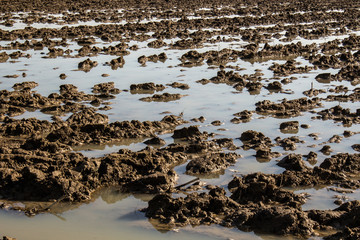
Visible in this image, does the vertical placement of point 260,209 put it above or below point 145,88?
above

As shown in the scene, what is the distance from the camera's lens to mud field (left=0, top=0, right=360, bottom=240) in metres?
6.81

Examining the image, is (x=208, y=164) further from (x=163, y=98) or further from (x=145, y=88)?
(x=145, y=88)

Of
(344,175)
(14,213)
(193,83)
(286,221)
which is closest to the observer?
(286,221)

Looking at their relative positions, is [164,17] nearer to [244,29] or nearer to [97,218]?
[244,29]

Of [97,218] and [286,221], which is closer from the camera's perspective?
[286,221]

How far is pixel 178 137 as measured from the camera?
33.3 feet

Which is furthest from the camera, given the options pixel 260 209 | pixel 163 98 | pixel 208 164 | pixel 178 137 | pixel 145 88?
pixel 145 88

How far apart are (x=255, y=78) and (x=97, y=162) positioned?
7.74m

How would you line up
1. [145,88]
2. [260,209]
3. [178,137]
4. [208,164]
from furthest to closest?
1. [145,88]
2. [178,137]
3. [208,164]
4. [260,209]

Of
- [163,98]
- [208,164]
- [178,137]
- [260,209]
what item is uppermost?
[260,209]

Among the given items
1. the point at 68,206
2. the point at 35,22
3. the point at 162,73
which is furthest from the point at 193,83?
the point at 35,22

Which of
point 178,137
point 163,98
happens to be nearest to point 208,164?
point 178,137

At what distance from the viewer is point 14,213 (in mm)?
7008

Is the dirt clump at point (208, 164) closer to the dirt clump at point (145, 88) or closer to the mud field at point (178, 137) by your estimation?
the mud field at point (178, 137)
